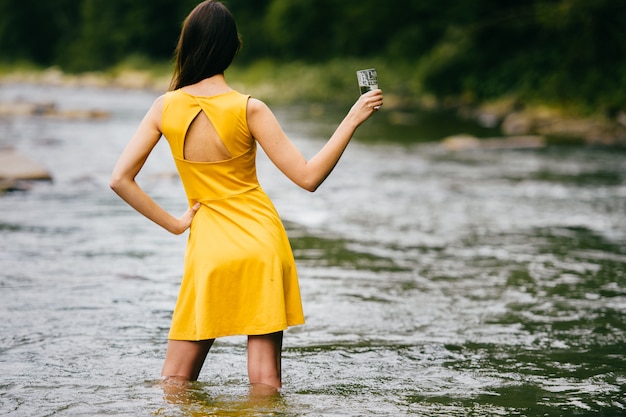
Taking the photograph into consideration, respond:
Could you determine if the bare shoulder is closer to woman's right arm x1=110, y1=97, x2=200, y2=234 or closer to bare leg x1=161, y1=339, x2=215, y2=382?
woman's right arm x1=110, y1=97, x2=200, y2=234

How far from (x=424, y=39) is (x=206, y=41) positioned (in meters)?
47.7

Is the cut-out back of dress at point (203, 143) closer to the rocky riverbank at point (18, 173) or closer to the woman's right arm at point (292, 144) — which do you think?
the woman's right arm at point (292, 144)

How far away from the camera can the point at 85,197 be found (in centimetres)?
1345

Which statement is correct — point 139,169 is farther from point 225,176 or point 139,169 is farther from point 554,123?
point 554,123

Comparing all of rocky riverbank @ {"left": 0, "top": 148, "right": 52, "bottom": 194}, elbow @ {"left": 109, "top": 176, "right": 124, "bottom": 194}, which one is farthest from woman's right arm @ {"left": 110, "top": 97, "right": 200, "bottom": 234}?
rocky riverbank @ {"left": 0, "top": 148, "right": 52, "bottom": 194}

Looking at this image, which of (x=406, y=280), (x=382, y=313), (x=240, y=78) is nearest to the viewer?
(x=382, y=313)

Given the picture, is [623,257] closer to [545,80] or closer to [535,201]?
[535,201]

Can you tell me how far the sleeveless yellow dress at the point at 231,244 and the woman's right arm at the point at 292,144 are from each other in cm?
6

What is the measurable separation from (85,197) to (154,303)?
6669mm

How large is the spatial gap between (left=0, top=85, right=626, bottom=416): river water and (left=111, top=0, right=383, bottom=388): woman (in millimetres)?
530

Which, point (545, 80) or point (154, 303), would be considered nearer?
point (154, 303)

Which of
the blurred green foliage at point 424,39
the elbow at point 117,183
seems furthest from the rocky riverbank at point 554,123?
the elbow at point 117,183

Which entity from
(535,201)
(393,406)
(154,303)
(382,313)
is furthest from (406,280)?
(535,201)

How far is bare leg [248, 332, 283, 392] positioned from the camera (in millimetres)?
4094
